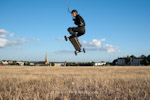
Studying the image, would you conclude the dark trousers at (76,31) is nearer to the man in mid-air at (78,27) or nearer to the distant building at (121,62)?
the man in mid-air at (78,27)

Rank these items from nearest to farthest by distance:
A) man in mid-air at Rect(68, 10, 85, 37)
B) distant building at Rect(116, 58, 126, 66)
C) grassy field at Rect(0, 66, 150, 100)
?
1. grassy field at Rect(0, 66, 150, 100)
2. man in mid-air at Rect(68, 10, 85, 37)
3. distant building at Rect(116, 58, 126, 66)

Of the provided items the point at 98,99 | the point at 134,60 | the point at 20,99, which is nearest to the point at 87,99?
the point at 98,99

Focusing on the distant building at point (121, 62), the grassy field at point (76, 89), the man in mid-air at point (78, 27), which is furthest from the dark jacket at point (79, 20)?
the distant building at point (121, 62)

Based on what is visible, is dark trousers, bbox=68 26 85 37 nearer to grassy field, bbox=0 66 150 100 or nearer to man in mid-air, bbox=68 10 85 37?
man in mid-air, bbox=68 10 85 37

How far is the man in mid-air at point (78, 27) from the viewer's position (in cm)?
A: 858

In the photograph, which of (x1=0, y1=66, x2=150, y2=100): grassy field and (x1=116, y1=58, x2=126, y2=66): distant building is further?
(x1=116, y1=58, x2=126, y2=66): distant building

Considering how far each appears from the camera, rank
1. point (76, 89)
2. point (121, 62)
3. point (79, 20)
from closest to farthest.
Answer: point (79, 20), point (76, 89), point (121, 62)

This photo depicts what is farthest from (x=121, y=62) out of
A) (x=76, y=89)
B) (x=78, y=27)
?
(x=78, y=27)

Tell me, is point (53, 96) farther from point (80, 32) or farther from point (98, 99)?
Answer: point (80, 32)

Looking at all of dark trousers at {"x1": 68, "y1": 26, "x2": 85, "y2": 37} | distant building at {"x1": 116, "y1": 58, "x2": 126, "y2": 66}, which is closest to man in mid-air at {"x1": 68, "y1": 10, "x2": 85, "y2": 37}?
dark trousers at {"x1": 68, "y1": 26, "x2": 85, "y2": 37}

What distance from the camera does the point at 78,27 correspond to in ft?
29.0

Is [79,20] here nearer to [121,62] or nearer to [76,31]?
[76,31]

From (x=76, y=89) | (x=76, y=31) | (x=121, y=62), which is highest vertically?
(x=76, y=31)

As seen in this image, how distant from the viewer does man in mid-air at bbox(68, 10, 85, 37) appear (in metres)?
8.58
